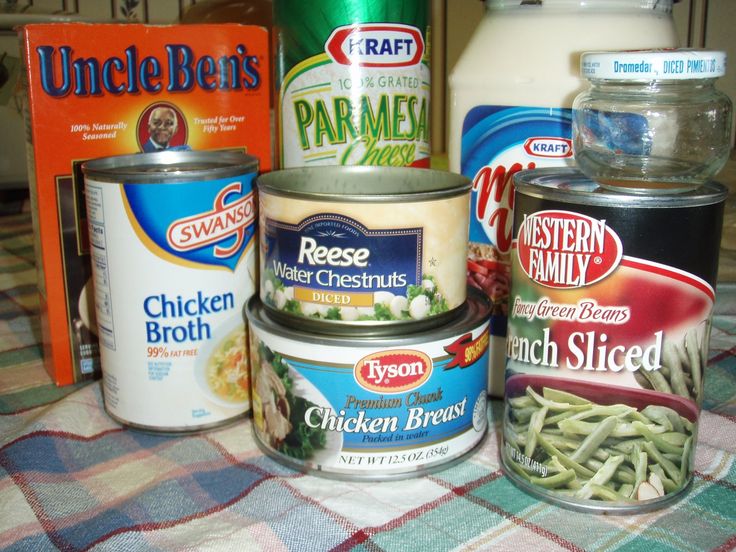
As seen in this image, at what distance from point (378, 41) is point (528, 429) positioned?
428 millimetres

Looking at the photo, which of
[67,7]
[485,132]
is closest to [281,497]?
[485,132]

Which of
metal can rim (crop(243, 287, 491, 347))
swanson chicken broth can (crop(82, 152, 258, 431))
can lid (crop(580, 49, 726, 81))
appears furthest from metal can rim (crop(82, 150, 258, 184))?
can lid (crop(580, 49, 726, 81))

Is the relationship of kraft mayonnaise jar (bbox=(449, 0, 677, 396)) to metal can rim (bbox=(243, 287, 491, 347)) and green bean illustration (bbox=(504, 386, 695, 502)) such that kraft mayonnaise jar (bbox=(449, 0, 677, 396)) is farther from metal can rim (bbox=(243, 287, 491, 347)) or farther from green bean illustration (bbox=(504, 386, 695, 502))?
green bean illustration (bbox=(504, 386, 695, 502))

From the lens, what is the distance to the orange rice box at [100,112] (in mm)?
857

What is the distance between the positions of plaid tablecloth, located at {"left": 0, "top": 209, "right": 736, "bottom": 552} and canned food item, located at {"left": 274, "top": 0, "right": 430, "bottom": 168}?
31 cm

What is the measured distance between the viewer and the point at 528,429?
717 millimetres

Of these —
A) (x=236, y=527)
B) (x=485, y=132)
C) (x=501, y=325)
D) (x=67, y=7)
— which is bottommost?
(x=236, y=527)

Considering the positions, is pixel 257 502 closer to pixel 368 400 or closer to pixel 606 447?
pixel 368 400

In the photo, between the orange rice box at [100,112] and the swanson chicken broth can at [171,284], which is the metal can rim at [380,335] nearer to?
the swanson chicken broth can at [171,284]

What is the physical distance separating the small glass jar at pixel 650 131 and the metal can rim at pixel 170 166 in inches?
13.1

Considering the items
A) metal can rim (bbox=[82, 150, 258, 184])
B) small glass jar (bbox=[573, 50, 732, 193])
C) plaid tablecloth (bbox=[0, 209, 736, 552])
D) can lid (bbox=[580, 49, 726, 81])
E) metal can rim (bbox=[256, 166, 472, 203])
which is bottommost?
plaid tablecloth (bbox=[0, 209, 736, 552])

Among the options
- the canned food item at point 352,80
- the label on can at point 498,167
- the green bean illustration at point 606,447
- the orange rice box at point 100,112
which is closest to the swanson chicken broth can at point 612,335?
the green bean illustration at point 606,447

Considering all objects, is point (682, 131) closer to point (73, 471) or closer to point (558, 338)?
point (558, 338)

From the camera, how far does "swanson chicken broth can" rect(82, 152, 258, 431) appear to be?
78cm
